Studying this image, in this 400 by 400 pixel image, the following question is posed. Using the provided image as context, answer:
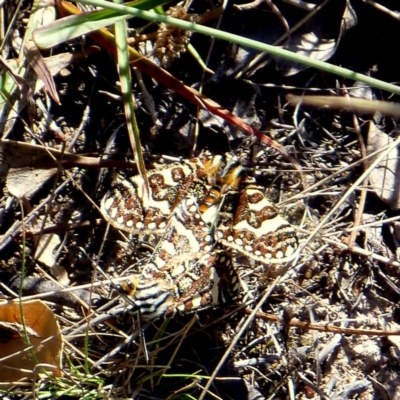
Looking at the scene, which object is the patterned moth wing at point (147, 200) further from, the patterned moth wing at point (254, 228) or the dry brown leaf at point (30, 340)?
the dry brown leaf at point (30, 340)

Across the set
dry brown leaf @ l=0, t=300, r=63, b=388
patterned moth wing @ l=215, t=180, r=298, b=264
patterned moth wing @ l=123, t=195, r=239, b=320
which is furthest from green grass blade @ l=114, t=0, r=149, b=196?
dry brown leaf @ l=0, t=300, r=63, b=388

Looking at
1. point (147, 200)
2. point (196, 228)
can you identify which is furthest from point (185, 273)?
point (147, 200)

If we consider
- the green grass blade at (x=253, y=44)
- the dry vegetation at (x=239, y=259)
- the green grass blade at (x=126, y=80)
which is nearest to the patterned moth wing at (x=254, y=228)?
the dry vegetation at (x=239, y=259)

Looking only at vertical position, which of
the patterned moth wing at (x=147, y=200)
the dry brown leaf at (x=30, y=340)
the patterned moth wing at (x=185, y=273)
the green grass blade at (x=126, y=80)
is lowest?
the dry brown leaf at (x=30, y=340)

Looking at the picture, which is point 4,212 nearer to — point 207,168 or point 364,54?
point 207,168

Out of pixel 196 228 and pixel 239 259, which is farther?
pixel 239 259

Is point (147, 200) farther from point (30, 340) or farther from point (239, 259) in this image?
point (30, 340)
